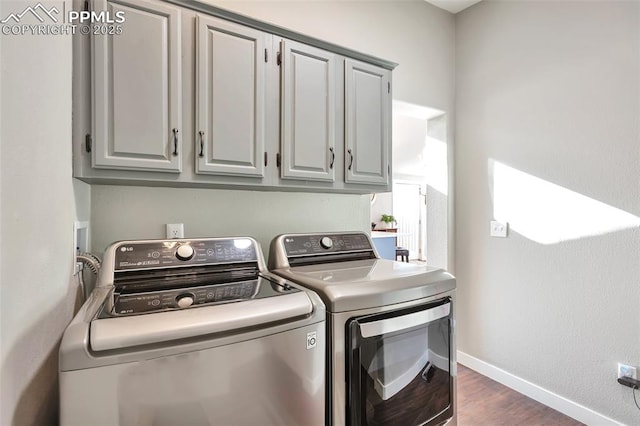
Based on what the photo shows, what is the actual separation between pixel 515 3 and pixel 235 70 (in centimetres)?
224

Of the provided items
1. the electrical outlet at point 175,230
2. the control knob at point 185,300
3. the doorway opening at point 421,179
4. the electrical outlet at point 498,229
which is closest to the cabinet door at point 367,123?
the doorway opening at point 421,179

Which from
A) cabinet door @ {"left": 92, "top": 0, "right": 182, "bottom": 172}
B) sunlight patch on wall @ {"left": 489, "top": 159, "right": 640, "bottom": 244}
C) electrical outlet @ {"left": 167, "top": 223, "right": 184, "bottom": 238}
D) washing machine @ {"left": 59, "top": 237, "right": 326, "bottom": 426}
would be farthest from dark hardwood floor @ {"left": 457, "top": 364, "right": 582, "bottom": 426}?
cabinet door @ {"left": 92, "top": 0, "right": 182, "bottom": 172}

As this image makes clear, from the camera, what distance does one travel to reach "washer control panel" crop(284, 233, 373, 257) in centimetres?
160

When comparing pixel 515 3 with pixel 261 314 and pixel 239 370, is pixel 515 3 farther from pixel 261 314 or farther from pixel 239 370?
pixel 239 370

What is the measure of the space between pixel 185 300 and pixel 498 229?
2.33m

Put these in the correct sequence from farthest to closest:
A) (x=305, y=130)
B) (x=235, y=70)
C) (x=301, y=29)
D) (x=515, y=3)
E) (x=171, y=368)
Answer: (x=515, y=3)
(x=301, y=29)
(x=305, y=130)
(x=235, y=70)
(x=171, y=368)

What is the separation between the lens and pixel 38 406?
76cm

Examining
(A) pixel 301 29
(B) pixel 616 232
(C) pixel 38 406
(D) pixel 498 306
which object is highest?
(A) pixel 301 29

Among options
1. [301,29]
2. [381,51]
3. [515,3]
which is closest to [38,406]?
[301,29]

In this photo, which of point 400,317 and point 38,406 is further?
point 400,317

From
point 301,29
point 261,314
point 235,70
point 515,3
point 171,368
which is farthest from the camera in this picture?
point 515,3

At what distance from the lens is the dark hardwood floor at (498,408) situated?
75.8 inches

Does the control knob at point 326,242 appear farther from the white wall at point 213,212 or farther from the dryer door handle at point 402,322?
the dryer door handle at point 402,322

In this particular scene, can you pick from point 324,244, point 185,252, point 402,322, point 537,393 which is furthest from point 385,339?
point 537,393
